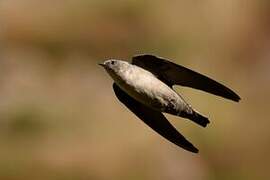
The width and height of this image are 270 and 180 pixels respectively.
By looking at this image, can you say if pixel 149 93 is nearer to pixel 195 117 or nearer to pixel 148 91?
pixel 148 91

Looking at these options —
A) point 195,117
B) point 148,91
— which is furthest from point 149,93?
point 195,117

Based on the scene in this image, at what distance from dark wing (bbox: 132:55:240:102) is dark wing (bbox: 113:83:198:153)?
0.06m

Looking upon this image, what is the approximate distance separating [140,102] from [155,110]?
5 cm

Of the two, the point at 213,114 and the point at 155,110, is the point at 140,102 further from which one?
the point at 213,114

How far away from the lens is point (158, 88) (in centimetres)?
155

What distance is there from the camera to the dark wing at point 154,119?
1587 millimetres

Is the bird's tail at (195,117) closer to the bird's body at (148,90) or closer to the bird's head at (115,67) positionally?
the bird's body at (148,90)

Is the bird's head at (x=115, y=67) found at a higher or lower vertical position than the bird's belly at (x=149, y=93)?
higher

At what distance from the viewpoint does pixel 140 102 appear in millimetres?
1573

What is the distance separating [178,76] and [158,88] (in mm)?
69

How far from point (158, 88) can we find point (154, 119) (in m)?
0.08

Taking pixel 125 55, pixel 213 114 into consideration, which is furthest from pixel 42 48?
pixel 213 114

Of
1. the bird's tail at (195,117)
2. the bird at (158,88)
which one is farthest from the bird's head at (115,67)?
the bird's tail at (195,117)

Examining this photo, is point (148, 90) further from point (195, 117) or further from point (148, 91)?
point (195, 117)
